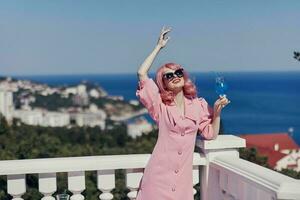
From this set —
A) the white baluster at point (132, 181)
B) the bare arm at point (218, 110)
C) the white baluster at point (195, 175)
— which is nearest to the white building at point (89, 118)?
the white baluster at point (195, 175)

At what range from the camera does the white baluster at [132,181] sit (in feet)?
9.20

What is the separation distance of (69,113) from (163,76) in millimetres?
56941

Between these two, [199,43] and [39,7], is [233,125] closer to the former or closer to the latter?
[199,43]

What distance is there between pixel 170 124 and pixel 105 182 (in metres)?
0.57

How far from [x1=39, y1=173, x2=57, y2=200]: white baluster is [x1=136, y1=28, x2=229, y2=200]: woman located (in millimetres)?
479

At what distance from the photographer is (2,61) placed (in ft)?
274

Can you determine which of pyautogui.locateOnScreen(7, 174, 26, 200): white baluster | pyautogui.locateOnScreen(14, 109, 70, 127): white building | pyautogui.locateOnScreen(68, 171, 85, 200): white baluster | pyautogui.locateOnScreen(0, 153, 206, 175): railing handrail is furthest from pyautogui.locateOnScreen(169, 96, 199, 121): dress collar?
pyautogui.locateOnScreen(14, 109, 70, 127): white building

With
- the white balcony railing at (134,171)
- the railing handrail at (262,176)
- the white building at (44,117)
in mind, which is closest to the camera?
the railing handrail at (262,176)

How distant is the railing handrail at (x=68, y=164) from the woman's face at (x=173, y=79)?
1.72 feet

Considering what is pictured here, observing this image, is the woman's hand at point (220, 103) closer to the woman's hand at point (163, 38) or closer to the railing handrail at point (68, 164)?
the woman's hand at point (163, 38)

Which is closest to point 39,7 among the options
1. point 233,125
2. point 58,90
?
point 58,90

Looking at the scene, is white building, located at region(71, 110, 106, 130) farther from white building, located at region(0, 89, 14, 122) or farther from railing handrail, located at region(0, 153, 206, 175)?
railing handrail, located at region(0, 153, 206, 175)

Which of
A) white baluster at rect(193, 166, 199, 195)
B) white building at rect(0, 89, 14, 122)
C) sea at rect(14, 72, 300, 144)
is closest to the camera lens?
white baluster at rect(193, 166, 199, 195)

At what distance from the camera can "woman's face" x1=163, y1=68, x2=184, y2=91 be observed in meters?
2.44
